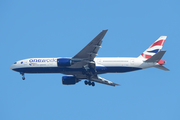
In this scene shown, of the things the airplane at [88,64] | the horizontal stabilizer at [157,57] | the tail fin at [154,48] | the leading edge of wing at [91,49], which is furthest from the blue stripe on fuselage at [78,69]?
the tail fin at [154,48]

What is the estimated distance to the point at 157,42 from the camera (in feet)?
184

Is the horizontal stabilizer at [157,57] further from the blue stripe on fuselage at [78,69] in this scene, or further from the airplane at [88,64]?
the blue stripe on fuselage at [78,69]

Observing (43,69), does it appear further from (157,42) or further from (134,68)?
(157,42)

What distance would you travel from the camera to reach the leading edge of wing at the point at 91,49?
150 feet

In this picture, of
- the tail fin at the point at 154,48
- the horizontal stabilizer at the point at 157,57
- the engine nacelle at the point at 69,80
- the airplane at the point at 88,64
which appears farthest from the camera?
the engine nacelle at the point at 69,80

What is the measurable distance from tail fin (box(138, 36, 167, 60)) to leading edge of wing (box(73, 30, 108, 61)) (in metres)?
10.6

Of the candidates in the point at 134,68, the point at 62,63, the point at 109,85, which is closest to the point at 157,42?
the point at 134,68

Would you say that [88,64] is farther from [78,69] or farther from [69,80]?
[69,80]

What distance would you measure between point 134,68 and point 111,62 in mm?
3945

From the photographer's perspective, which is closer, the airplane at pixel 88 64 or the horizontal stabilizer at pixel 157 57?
the horizontal stabilizer at pixel 157 57

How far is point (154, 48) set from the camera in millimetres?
55688

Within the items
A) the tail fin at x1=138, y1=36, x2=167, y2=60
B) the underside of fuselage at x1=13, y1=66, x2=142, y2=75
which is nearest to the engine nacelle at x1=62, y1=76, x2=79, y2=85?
the underside of fuselage at x1=13, y1=66, x2=142, y2=75

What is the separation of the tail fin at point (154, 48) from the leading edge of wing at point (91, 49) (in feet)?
34.8

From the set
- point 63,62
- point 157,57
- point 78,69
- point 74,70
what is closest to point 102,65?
point 78,69
